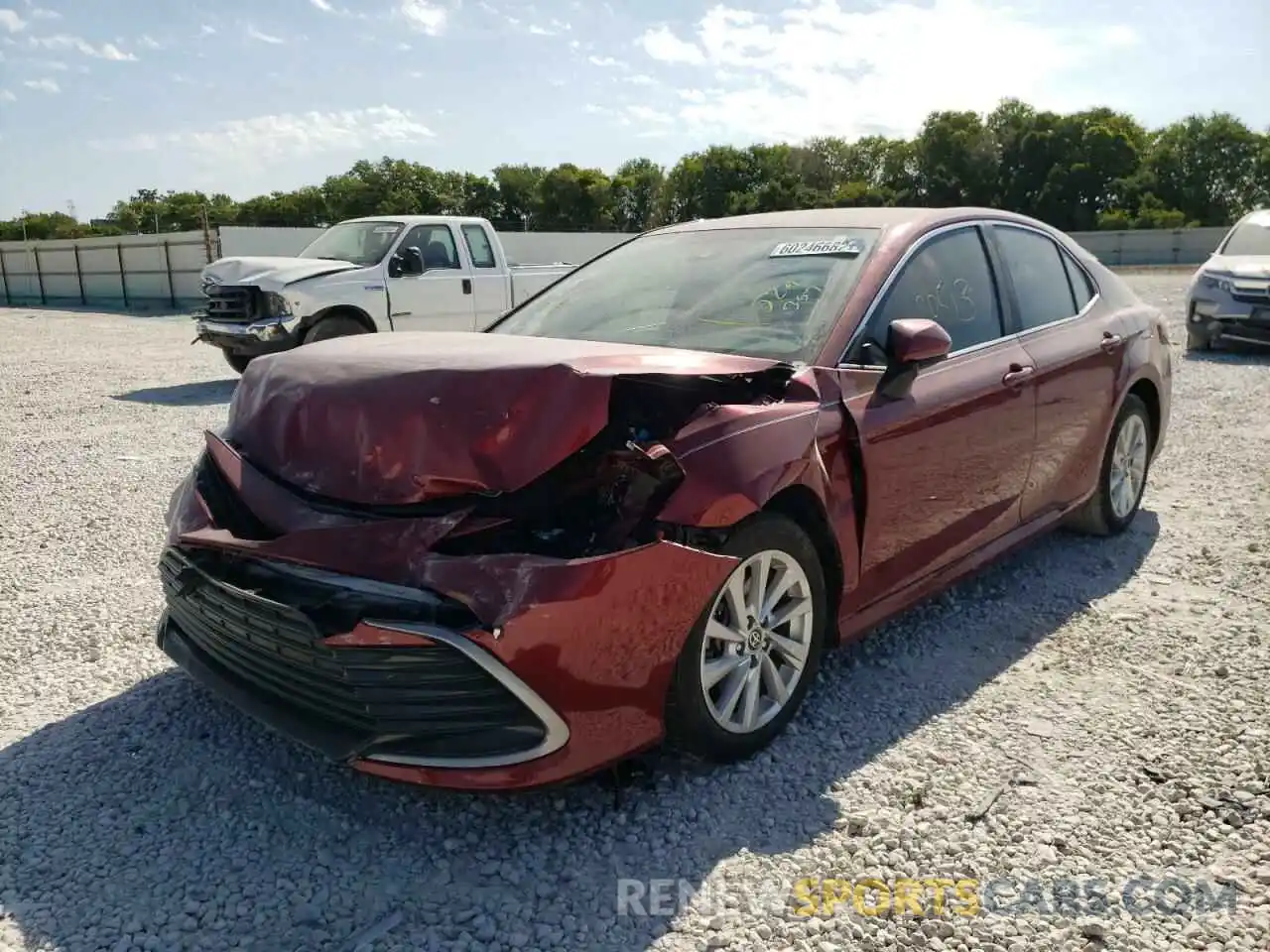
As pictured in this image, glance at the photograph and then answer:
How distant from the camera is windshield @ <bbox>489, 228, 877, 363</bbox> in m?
3.52

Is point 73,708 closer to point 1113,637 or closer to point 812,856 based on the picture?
point 812,856

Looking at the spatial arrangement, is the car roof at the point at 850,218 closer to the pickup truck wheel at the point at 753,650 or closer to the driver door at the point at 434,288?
the pickup truck wheel at the point at 753,650

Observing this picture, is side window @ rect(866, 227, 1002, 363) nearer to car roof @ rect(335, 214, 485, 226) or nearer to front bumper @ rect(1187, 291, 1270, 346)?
car roof @ rect(335, 214, 485, 226)

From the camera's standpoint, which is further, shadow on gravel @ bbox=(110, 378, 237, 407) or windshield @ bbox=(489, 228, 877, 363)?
shadow on gravel @ bbox=(110, 378, 237, 407)

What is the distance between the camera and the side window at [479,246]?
12.1 meters

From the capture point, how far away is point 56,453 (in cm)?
745

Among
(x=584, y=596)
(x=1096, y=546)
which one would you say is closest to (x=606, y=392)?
(x=584, y=596)

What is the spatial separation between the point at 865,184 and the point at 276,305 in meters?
80.0

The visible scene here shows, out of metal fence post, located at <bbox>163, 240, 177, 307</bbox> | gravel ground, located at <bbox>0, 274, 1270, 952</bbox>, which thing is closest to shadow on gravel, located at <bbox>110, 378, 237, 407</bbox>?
gravel ground, located at <bbox>0, 274, 1270, 952</bbox>

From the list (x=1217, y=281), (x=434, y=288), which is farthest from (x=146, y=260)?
(x=1217, y=281)

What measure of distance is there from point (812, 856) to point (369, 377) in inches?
70.6

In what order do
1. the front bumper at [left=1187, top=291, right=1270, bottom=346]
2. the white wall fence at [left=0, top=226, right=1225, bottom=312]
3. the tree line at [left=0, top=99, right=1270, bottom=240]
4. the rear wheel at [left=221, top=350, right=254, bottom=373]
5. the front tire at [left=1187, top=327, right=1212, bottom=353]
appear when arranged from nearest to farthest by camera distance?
the rear wheel at [left=221, top=350, right=254, bottom=373], the front bumper at [left=1187, top=291, right=1270, bottom=346], the front tire at [left=1187, top=327, right=1212, bottom=353], the white wall fence at [left=0, top=226, right=1225, bottom=312], the tree line at [left=0, top=99, right=1270, bottom=240]

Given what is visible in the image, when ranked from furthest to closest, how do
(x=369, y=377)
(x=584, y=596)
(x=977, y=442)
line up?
(x=977, y=442) → (x=369, y=377) → (x=584, y=596)

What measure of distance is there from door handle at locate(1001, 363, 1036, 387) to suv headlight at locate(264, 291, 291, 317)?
8.24 metres
